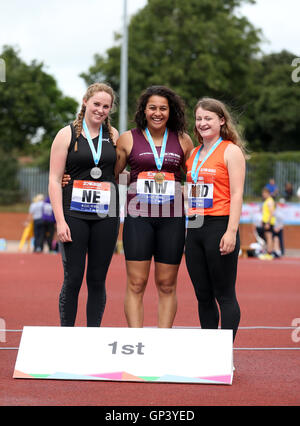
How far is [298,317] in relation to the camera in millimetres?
9352

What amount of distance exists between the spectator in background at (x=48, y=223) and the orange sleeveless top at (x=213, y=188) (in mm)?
17540

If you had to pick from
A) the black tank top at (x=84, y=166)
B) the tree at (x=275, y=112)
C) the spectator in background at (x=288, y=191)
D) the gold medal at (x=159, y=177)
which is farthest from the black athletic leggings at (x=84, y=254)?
the tree at (x=275, y=112)

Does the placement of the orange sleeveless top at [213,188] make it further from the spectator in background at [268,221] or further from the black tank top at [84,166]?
the spectator in background at [268,221]

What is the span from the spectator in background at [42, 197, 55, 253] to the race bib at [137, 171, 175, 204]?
56.7ft

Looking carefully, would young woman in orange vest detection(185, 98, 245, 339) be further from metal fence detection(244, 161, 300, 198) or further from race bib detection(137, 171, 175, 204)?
metal fence detection(244, 161, 300, 198)

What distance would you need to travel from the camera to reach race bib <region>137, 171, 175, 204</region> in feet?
20.1

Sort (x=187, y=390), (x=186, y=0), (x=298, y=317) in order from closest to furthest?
1. (x=187, y=390)
2. (x=298, y=317)
3. (x=186, y=0)

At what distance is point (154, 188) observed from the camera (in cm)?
612

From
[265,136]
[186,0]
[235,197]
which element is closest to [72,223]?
[235,197]

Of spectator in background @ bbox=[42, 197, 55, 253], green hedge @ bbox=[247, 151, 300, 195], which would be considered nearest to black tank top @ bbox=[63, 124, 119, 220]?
spectator in background @ bbox=[42, 197, 55, 253]

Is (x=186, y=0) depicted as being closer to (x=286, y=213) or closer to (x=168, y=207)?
(x=286, y=213)

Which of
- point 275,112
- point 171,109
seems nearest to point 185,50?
point 275,112

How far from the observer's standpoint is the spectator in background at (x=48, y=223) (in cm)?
2344

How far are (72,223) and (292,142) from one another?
147 feet
